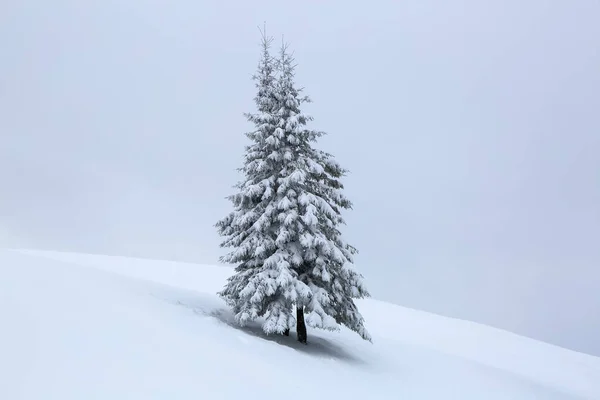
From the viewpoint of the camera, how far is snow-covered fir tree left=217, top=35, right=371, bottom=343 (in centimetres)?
1394

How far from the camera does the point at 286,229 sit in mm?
14586

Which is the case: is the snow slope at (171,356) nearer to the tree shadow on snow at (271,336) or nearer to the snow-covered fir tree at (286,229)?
the tree shadow on snow at (271,336)

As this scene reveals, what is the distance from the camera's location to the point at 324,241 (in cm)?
1436

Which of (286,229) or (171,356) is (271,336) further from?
(171,356)

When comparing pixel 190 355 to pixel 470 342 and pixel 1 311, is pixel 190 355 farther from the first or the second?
pixel 470 342

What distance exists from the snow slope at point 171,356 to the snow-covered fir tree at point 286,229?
1.31 meters

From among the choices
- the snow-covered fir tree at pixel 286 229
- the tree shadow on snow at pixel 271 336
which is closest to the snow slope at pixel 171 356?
the tree shadow on snow at pixel 271 336

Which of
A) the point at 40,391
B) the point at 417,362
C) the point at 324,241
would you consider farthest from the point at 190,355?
the point at 417,362

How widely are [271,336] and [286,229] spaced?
4092mm

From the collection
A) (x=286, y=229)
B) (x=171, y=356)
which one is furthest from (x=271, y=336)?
(x=171, y=356)

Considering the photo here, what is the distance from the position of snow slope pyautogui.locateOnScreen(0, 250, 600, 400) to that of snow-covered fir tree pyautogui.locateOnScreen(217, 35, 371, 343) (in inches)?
51.4

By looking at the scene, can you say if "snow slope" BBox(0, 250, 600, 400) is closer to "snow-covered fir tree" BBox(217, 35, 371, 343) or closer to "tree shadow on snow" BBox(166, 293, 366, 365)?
"tree shadow on snow" BBox(166, 293, 366, 365)

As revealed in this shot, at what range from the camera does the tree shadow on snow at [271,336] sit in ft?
47.3

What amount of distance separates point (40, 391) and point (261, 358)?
5.42 m
